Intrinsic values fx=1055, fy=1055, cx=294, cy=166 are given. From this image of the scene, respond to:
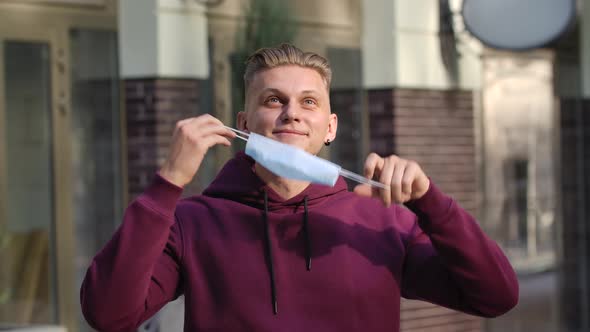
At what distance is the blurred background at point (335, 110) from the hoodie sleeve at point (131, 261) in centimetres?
396

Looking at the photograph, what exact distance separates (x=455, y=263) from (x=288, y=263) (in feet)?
1.33

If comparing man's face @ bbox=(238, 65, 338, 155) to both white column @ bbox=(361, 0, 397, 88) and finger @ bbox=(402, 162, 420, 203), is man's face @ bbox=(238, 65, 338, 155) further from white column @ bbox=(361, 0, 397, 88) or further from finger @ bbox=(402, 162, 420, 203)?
white column @ bbox=(361, 0, 397, 88)

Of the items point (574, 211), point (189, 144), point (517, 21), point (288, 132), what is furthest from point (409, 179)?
point (574, 211)

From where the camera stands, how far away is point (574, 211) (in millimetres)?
9383

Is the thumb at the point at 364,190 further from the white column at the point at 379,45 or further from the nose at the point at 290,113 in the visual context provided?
the white column at the point at 379,45

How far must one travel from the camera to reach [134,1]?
265 inches

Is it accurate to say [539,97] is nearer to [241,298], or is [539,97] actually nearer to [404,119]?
[404,119]

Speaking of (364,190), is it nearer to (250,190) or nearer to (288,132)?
(288,132)

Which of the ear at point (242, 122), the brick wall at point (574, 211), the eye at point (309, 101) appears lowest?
the brick wall at point (574, 211)

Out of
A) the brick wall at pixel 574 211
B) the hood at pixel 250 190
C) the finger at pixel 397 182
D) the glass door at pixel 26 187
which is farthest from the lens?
the brick wall at pixel 574 211

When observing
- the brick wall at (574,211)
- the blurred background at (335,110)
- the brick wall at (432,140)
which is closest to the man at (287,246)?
the blurred background at (335,110)

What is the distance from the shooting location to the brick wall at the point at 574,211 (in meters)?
9.32

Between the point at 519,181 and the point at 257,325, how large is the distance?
6.82m

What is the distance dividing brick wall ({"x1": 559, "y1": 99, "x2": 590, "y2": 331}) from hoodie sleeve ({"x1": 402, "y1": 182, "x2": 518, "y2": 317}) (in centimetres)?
697
